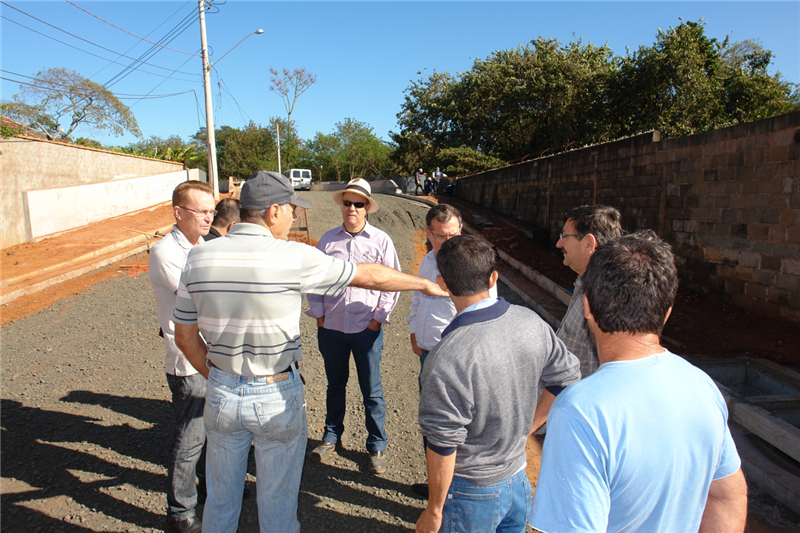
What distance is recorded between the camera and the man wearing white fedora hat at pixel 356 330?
3.33 m

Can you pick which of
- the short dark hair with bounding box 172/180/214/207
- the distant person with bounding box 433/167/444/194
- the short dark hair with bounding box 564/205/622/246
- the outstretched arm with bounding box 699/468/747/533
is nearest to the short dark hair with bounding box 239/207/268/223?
the short dark hair with bounding box 172/180/214/207

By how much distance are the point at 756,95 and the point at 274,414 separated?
1125 inches

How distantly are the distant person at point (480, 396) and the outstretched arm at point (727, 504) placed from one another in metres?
0.59

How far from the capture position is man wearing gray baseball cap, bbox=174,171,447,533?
1.86m

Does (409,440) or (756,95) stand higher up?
(756,95)

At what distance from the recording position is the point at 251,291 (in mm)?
1837

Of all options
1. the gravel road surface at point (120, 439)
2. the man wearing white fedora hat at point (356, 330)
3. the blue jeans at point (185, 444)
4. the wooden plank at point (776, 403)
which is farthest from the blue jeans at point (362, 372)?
the wooden plank at point (776, 403)

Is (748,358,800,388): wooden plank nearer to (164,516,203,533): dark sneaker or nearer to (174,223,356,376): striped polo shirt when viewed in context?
(174,223,356,376): striped polo shirt

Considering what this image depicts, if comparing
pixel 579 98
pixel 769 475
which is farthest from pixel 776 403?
pixel 579 98

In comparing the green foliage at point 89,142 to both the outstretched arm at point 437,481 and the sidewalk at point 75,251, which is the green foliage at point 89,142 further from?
the outstretched arm at point 437,481

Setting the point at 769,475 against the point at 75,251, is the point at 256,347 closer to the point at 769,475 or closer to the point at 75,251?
the point at 769,475

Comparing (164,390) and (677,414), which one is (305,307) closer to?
(164,390)

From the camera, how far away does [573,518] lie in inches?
39.9

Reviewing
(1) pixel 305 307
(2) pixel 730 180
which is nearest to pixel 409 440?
(1) pixel 305 307
